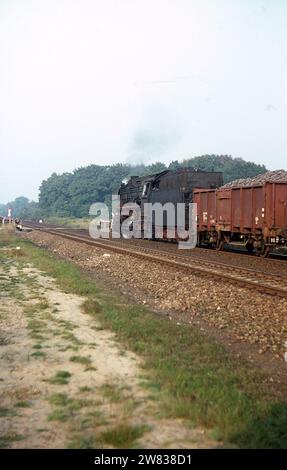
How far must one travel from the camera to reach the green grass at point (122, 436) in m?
3.75

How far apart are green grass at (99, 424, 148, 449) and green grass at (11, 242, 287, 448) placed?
1.67ft

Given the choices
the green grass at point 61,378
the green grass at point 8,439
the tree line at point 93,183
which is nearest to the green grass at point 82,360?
the green grass at point 61,378

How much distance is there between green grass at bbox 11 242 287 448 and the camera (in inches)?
159

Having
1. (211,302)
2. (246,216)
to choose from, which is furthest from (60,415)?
(246,216)

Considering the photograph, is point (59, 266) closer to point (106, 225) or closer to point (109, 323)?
point (109, 323)

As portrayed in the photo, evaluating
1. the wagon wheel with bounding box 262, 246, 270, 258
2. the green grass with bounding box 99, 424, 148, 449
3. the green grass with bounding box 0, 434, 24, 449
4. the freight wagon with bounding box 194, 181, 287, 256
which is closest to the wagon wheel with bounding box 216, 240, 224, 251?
the freight wagon with bounding box 194, 181, 287, 256

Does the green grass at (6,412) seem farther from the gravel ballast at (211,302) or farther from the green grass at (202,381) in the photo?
the gravel ballast at (211,302)

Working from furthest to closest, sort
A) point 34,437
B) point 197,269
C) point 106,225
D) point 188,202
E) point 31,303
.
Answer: point 106,225
point 188,202
point 197,269
point 31,303
point 34,437

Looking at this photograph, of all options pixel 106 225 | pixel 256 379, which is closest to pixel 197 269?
pixel 256 379

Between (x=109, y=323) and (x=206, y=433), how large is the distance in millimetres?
4085

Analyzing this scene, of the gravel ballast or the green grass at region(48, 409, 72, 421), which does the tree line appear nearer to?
the gravel ballast

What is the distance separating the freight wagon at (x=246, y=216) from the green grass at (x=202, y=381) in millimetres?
9733

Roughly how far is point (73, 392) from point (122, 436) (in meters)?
1.26
